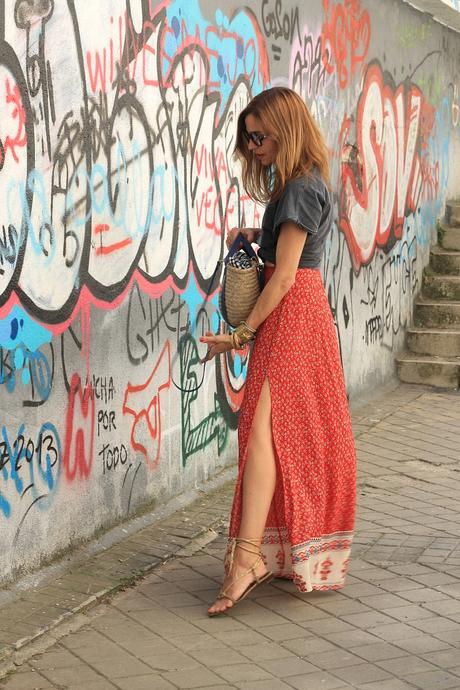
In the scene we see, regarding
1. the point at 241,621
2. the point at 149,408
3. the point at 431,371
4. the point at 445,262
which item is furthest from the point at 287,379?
the point at 445,262

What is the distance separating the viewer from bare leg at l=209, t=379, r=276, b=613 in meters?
4.61

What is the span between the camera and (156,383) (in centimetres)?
590

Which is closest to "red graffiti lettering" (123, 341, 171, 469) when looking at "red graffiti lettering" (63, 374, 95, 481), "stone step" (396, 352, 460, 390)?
"red graffiti lettering" (63, 374, 95, 481)

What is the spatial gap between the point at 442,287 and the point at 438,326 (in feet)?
1.55

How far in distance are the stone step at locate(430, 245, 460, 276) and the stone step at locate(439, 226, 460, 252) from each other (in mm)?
190

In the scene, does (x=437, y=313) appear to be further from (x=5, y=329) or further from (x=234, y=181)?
(x=5, y=329)

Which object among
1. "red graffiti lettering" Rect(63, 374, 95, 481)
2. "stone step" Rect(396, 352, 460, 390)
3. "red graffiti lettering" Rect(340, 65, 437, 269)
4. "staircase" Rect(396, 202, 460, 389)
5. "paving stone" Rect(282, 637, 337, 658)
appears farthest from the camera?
"staircase" Rect(396, 202, 460, 389)

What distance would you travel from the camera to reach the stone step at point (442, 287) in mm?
10961

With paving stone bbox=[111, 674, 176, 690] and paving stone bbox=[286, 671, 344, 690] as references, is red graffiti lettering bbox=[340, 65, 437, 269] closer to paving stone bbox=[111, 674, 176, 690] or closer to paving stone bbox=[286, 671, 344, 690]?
Result: paving stone bbox=[286, 671, 344, 690]

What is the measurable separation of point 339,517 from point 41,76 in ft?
6.81

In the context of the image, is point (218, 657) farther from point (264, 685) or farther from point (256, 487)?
point (256, 487)

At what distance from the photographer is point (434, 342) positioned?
10.4 meters

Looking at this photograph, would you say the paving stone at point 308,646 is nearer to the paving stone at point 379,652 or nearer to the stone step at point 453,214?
the paving stone at point 379,652

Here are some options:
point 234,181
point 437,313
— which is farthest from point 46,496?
point 437,313
